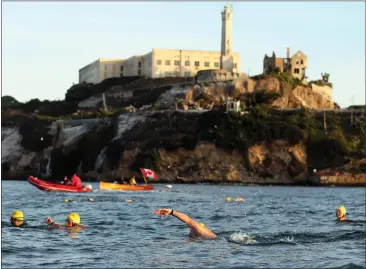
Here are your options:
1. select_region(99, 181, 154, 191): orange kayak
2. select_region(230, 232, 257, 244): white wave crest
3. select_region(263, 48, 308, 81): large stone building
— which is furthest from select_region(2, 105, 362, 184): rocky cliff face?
select_region(230, 232, 257, 244): white wave crest

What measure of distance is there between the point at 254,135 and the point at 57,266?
9752 cm

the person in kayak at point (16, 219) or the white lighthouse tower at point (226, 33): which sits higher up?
the white lighthouse tower at point (226, 33)

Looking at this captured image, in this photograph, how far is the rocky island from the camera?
11256cm

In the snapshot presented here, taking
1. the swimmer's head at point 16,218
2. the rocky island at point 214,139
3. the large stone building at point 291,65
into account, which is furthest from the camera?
the large stone building at point 291,65

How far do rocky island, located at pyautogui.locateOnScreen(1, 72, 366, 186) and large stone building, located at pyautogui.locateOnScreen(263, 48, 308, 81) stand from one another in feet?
24.2

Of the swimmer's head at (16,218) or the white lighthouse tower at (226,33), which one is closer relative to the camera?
the swimmer's head at (16,218)

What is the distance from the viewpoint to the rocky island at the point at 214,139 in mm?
112562

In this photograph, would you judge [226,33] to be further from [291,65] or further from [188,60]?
[291,65]

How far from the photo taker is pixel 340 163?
4365 inches

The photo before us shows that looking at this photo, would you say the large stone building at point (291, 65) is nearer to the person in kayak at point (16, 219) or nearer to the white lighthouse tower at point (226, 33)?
the white lighthouse tower at point (226, 33)

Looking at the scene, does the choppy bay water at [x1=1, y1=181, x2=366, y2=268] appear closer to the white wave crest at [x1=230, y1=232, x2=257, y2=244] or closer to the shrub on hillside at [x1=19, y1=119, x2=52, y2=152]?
the white wave crest at [x1=230, y1=232, x2=257, y2=244]

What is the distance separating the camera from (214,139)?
114875mm

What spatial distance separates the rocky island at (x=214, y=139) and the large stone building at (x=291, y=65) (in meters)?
7.39

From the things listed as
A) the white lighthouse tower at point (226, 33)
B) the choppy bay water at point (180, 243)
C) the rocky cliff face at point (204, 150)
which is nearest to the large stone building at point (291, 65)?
the white lighthouse tower at point (226, 33)
